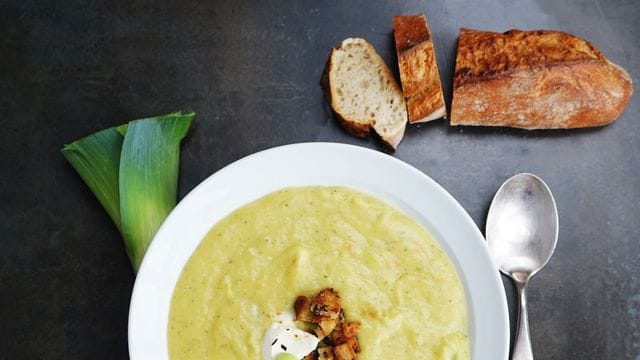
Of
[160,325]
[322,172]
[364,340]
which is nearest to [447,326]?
[364,340]

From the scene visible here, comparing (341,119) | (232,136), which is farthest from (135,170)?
(341,119)

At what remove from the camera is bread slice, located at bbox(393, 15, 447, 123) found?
139 inches

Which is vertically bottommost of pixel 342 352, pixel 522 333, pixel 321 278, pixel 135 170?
pixel 522 333

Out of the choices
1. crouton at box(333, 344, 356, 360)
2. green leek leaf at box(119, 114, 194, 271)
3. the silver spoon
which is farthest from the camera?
the silver spoon

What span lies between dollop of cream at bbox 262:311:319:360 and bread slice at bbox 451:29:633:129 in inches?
54.3

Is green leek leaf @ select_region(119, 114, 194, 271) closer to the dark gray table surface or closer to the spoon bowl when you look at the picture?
the dark gray table surface

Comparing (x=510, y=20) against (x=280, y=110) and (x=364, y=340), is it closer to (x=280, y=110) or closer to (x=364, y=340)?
(x=280, y=110)

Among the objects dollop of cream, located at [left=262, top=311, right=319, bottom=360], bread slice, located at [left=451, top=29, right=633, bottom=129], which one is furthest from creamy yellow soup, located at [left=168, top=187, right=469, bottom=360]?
bread slice, located at [left=451, top=29, right=633, bottom=129]

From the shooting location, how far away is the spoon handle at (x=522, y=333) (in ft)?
11.1

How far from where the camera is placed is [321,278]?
9.78 ft

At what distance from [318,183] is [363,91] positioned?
2.30 ft

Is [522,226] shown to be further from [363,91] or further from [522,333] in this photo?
[363,91]

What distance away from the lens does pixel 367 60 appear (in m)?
3.66

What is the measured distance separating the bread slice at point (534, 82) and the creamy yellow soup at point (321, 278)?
812mm
